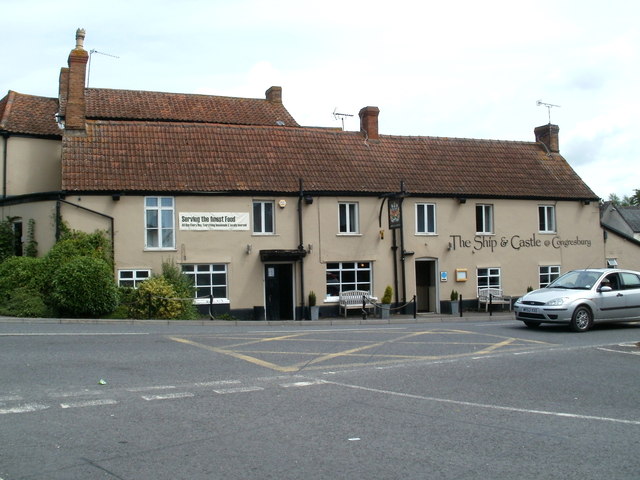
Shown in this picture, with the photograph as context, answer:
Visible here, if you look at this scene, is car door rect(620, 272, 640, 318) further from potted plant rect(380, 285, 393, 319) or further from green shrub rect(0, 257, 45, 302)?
green shrub rect(0, 257, 45, 302)

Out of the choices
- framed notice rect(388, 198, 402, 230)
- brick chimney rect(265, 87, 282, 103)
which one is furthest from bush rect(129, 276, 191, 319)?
brick chimney rect(265, 87, 282, 103)

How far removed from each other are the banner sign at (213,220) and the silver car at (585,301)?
1194 cm

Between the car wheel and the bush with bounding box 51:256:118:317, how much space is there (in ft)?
44.2

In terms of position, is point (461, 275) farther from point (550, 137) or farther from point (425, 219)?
point (550, 137)

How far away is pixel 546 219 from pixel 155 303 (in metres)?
19.2

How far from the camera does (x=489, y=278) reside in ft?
101

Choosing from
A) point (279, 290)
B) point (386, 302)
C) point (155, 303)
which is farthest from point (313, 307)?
point (155, 303)

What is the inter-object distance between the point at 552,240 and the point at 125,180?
1954 centimetres

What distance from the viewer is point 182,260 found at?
25828mm

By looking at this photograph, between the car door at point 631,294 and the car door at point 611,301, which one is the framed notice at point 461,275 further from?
the car door at point 611,301

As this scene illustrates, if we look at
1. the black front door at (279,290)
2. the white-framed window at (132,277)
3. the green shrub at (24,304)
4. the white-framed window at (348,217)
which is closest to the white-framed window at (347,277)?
the white-framed window at (348,217)

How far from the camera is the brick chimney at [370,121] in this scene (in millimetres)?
31406

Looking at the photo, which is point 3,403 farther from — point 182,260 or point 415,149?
point 415,149

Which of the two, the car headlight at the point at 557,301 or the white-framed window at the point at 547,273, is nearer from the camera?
the car headlight at the point at 557,301
